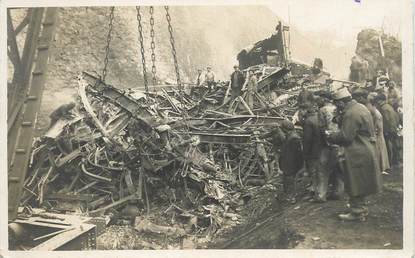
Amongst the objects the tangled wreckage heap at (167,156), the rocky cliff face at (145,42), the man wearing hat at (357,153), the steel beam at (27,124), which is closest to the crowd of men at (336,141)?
the man wearing hat at (357,153)

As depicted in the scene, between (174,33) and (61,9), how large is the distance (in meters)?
1.05

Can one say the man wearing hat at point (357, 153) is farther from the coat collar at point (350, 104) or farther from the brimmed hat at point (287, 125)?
the brimmed hat at point (287, 125)

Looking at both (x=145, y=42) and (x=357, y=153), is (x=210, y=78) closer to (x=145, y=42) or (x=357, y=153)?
(x=145, y=42)

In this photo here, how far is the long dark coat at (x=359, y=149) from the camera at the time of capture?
396 cm

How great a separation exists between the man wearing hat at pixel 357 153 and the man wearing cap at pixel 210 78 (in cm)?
110

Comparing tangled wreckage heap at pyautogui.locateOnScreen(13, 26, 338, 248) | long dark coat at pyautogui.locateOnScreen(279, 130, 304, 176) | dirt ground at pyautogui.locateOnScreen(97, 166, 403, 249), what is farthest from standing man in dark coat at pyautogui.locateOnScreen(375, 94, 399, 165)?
long dark coat at pyautogui.locateOnScreen(279, 130, 304, 176)

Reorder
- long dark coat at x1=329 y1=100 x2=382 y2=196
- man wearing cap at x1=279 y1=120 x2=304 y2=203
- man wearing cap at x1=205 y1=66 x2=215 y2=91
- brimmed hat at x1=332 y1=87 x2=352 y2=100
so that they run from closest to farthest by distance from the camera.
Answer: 1. long dark coat at x1=329 y1=100 x2=382 y2=196
2. brimmed hat at x1=332 y1=87 x2=352 y2=100
3. man wearing cap at x1=279 y1=120 x2=304 y2=203
4. man wearing cap at x1=205 y1=66 x2=215 y2=91

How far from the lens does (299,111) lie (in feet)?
14.0

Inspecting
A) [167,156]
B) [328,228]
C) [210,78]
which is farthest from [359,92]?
[167,156]

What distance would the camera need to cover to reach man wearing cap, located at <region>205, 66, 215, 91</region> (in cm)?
433

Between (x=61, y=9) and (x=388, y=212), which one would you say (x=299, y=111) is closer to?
(x=388, y=212)

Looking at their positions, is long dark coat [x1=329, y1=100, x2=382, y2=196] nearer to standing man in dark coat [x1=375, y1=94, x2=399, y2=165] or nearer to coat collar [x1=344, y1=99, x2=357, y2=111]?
coat collar [x1=344, y1=99, x2=357, y2=111]

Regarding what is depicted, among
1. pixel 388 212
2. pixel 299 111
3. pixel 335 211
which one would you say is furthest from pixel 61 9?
pixel 388 212

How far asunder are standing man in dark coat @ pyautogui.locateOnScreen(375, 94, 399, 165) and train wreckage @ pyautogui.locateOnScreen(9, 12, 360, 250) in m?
0.50
